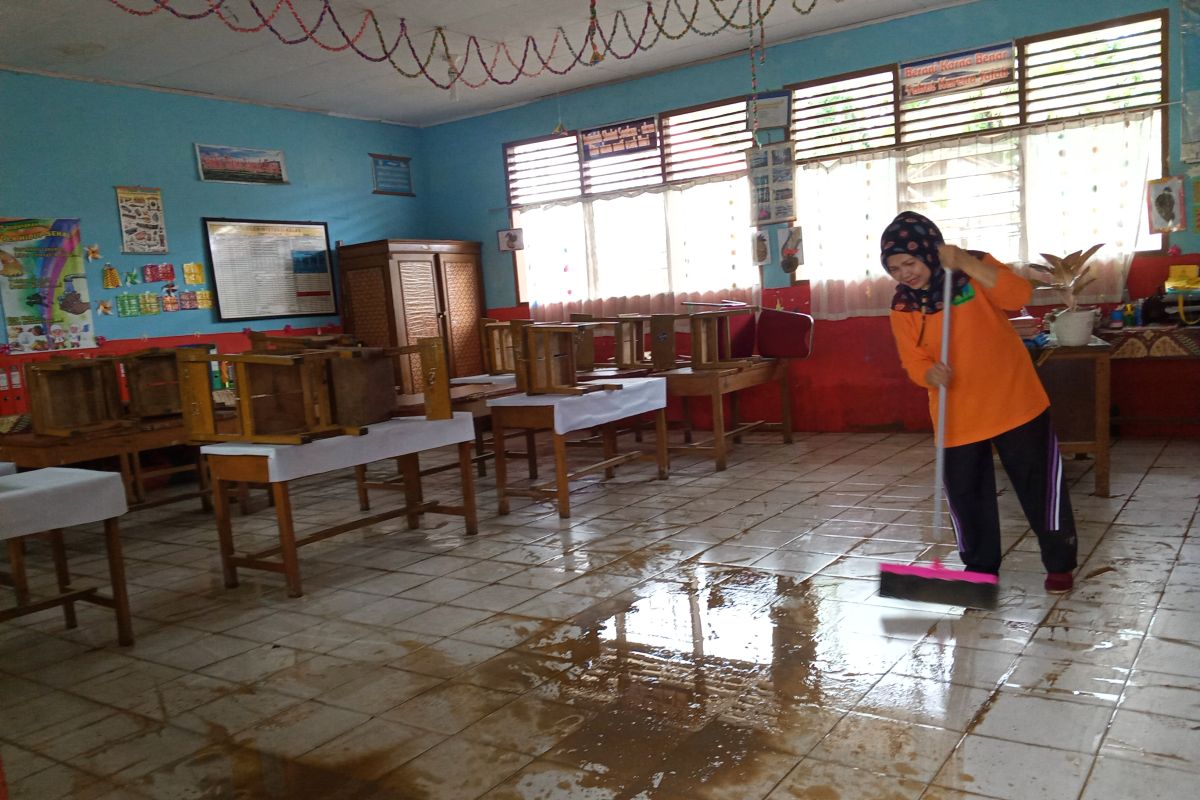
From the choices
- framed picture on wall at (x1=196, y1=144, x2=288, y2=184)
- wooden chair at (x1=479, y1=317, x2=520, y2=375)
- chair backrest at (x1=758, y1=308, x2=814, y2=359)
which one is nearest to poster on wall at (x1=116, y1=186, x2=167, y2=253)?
framed picture on wall at (x1=196, y1=144, x2=288, y2=184)

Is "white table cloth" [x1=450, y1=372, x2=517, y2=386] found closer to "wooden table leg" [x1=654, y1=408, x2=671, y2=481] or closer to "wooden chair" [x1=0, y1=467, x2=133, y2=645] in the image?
"wooden table leg" [x1=654, y1=408, x2=671, y2=481]

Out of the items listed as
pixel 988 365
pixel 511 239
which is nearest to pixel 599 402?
pixel 988 365

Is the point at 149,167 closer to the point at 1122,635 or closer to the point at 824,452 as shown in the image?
the point at 824,452

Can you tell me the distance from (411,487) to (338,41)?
Result: 3628 millimetres

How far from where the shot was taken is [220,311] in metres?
8.05

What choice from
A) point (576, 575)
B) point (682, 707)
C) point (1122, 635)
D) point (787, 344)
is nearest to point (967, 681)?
point (1122, 635)

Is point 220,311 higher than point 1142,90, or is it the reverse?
point 1142,90

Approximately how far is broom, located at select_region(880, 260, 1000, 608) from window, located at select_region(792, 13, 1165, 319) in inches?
158

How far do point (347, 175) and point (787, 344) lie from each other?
194 inches

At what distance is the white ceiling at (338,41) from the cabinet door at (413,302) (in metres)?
1.62

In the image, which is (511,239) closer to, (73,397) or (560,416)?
(560,416)

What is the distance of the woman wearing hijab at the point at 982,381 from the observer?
342 cm

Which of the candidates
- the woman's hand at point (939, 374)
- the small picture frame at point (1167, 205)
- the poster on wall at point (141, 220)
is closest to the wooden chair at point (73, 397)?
the poster on wall at point (141, 220)

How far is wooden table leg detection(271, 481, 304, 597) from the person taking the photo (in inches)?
171
